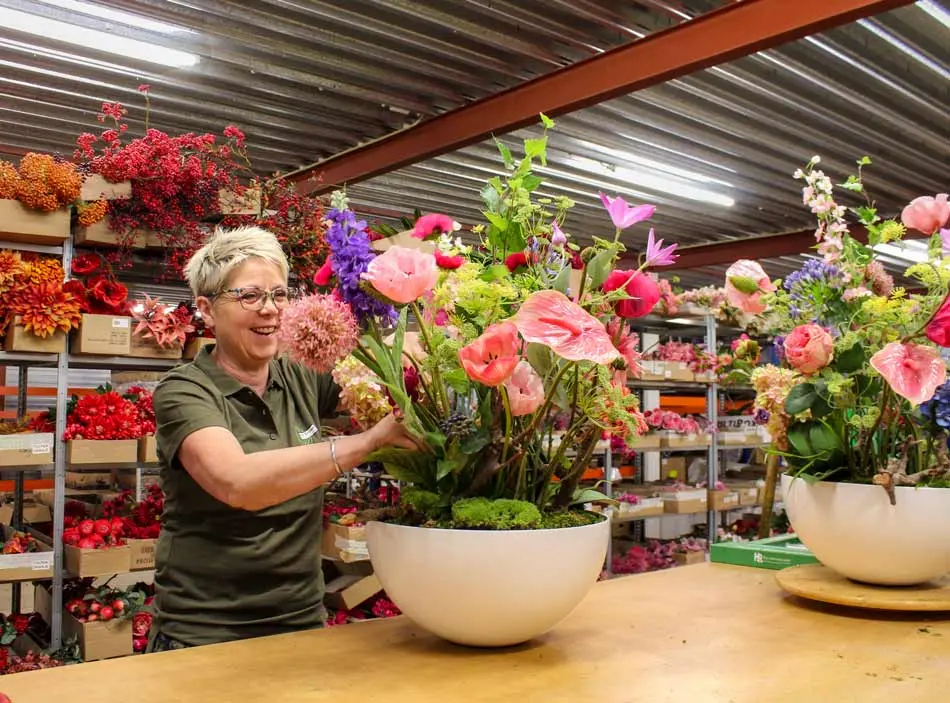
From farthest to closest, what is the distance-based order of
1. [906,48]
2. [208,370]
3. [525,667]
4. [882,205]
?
[882,205], [906,48], [208,370], [525,667]

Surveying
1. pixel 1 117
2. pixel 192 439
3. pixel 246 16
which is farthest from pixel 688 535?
pixel 192 439

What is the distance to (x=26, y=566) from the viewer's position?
12.1 feet

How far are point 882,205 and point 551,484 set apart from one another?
7322 millimetres

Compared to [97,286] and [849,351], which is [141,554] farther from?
[849,351]

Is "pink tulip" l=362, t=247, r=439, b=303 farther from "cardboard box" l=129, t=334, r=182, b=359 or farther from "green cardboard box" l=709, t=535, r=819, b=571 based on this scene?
"cardboard box" l=129, t=334, r=182, b=359

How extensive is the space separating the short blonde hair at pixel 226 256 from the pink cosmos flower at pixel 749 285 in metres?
0.90

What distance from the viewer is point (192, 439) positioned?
1.47 meters

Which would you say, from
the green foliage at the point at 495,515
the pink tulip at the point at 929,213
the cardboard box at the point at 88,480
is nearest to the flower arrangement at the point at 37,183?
the cardboard box at the point at 88,480

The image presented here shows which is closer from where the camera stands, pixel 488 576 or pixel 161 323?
pixel 488 576

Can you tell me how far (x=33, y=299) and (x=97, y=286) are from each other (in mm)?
295

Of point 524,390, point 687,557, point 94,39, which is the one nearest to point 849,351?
point 524,390

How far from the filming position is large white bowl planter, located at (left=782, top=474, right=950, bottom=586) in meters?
1.36

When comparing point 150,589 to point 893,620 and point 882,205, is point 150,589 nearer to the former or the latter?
point 893,620

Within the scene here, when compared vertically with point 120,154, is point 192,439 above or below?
below
